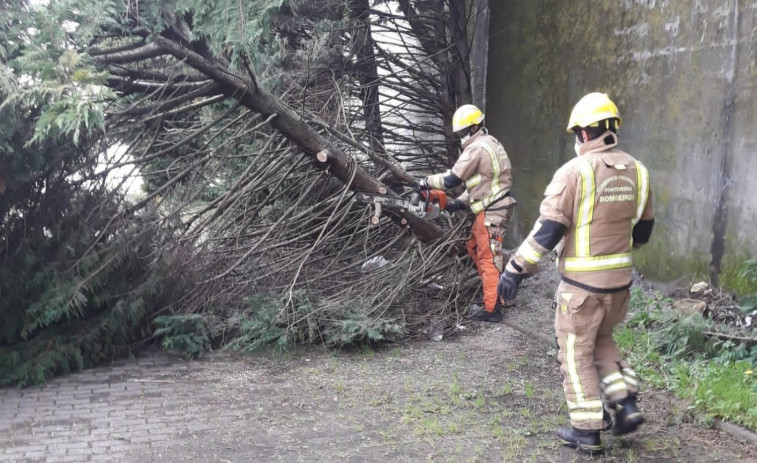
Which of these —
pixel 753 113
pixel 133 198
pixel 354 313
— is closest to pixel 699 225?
pixel 753 113

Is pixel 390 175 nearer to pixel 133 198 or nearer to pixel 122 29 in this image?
pixel 133 198

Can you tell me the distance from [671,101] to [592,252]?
9.64 ft

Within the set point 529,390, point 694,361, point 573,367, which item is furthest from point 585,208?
point 694,361

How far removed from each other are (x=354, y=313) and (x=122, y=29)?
282 centimetres

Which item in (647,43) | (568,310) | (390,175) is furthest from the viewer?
(390,175)

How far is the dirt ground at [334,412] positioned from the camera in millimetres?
3600

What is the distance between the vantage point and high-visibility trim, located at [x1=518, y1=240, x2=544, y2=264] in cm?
354

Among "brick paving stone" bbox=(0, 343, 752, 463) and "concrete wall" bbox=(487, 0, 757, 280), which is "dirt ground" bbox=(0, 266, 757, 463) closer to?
"brick paving stone" bbox=(0, 343, 752, 463)

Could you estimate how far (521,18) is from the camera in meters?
7.88

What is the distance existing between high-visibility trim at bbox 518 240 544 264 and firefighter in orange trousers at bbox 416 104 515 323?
234cm

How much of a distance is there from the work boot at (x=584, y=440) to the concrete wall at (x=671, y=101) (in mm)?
2450

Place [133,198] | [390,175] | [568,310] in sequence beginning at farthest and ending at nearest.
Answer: [390,175] < [133,198] < [568,310]

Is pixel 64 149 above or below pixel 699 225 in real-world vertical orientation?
above

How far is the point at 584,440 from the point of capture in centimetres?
354
